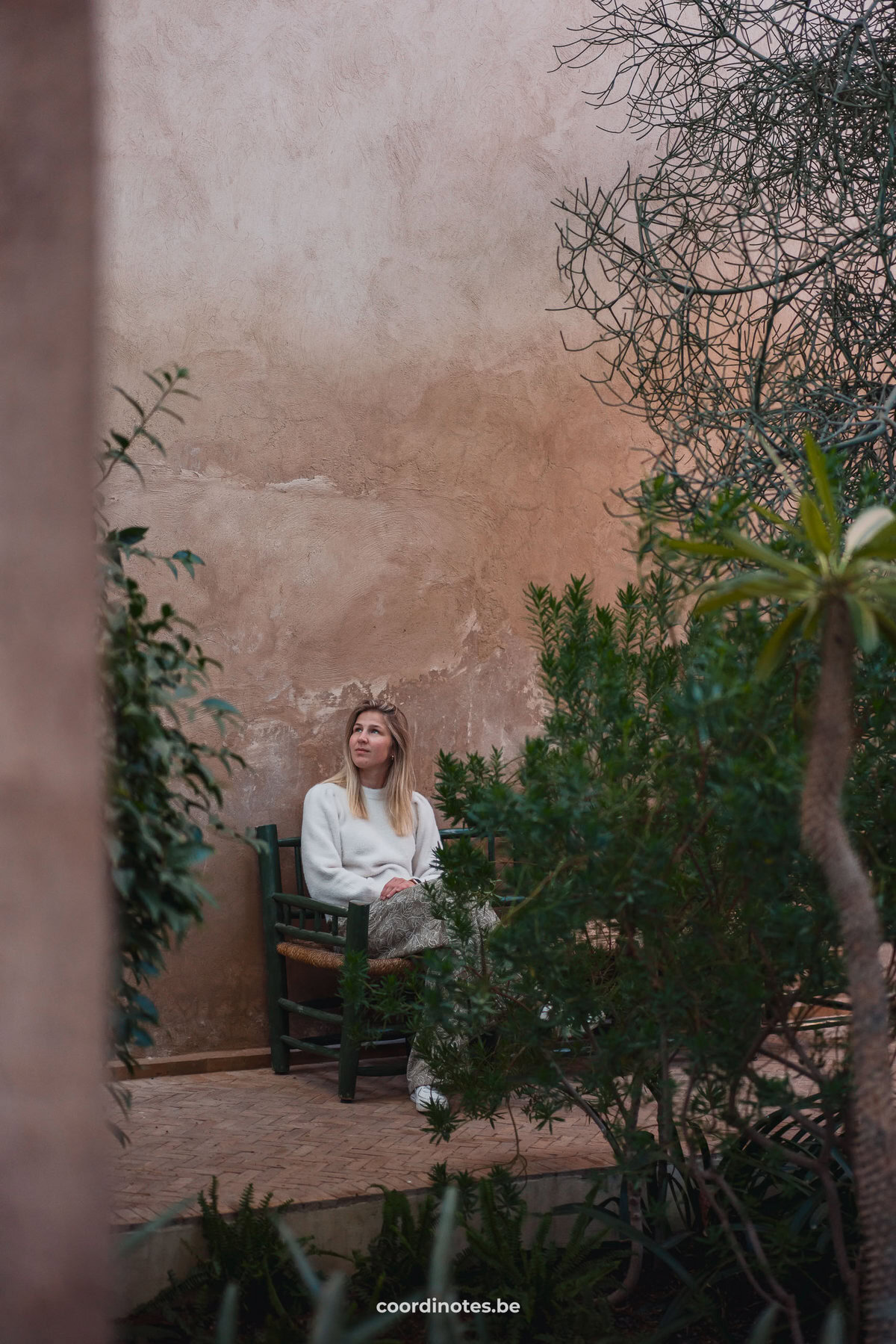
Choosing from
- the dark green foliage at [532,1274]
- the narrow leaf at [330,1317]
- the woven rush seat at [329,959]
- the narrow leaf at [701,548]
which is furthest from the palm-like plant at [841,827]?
the woven rush seat at [329,959]

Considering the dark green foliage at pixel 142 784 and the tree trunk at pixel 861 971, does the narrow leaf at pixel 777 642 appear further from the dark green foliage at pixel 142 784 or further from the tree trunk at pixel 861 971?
the dark green foliage at pixel 142 784

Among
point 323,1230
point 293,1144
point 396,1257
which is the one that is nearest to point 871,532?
point 396,1257

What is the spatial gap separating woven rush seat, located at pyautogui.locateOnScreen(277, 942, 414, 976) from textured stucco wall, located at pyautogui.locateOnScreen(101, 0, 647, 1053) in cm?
26

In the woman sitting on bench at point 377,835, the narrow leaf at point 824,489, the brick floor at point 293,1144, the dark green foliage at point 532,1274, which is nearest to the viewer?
the narrow leaf at point 824,489

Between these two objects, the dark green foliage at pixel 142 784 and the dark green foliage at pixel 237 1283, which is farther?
the dark green foliage at pixel 237 1283

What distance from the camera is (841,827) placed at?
1825mm

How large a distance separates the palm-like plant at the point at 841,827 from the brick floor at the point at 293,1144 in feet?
4.03

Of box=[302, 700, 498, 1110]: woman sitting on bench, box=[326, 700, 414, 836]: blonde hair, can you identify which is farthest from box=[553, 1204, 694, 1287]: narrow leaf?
box=[326, 700, 414, 836]: blonde hair

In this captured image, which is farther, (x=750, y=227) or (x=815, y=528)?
(x=750, y=227)

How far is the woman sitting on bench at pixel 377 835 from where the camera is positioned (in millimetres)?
4438

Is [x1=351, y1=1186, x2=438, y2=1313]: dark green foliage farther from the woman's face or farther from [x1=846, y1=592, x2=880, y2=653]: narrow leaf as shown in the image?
the woman's face

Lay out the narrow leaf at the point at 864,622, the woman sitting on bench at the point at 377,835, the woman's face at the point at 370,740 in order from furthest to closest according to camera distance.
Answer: the woman's face at the point at 370,740 → the woman sitting on bench at the point at 377,835 → the narrow leaf at the point at 864,622

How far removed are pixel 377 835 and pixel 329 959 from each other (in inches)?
→ 22.7

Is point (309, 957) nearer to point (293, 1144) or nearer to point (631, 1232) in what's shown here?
point (293, 1144)
